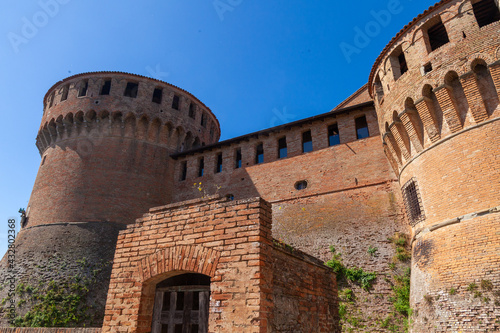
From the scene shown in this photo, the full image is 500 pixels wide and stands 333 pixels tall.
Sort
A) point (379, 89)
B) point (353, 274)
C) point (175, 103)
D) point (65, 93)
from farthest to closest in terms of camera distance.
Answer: point (175, 103) < point (65, 93) < point (379, 89) < point (353, 274)

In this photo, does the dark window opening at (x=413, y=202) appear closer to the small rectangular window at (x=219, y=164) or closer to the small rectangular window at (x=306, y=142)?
the small rectangular window at (x=306, y=142)

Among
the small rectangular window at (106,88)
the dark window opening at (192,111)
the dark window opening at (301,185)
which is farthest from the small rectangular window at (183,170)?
the dark window opening at (301,185)

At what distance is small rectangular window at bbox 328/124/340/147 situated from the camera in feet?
58.6

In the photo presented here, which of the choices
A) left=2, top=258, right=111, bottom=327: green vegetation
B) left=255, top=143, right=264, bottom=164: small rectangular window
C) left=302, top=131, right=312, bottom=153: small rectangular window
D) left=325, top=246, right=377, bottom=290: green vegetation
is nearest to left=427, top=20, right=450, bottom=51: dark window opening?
left=302, top=131, right=312, bottom=153: small rectangular window

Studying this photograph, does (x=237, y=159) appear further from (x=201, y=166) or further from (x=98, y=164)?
(x=98, y=164)

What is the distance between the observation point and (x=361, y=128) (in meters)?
17.5

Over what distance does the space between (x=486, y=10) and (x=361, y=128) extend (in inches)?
263

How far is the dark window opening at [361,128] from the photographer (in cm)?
1717

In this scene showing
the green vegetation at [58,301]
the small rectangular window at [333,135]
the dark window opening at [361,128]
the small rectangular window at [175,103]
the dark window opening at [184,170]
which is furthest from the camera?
the small rectangular window at [175,103]

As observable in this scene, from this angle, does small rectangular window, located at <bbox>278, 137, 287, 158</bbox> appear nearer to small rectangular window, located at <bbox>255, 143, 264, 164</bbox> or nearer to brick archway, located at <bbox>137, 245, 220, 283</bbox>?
small rectangular window, located at <bbox>255, 143, 264, 164</bbox>

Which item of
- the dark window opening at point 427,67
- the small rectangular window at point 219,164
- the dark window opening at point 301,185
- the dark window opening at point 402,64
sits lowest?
the dark window opening at point 301,185

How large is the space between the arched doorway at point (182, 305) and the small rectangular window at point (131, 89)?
738 inches

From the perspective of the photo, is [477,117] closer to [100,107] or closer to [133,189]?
[133,189]
